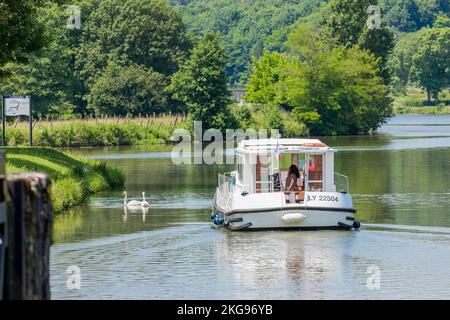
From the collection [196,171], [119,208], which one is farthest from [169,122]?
[119,208]

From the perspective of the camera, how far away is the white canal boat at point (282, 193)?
38.0 m

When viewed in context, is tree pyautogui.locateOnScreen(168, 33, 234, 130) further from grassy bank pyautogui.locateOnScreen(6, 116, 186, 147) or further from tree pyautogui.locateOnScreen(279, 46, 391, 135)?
tree pyautogui.locateOnScreen(279, 46, 391, 135)

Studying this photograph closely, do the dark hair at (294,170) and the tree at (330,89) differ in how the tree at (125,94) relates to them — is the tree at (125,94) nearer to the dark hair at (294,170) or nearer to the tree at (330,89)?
the tree at (330,89)

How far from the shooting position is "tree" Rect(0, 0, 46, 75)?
4484 centimetres

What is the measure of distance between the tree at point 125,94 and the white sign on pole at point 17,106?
6604 cm

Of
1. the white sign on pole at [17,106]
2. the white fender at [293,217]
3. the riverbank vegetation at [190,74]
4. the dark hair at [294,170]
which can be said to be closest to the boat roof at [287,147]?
the dark hair at [294,170]

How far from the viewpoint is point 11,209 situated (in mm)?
13648

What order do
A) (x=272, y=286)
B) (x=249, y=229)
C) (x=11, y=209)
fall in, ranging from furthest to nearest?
(x=249, y=229)
(x=272, y=286)
(x=11, y=209)

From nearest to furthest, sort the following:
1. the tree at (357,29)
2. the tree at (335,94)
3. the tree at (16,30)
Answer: the tree at (16,30) < the tree at (335,94) < the tree at (357,29)

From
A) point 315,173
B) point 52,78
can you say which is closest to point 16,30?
point 315,173

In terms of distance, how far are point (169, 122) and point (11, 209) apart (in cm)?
10129

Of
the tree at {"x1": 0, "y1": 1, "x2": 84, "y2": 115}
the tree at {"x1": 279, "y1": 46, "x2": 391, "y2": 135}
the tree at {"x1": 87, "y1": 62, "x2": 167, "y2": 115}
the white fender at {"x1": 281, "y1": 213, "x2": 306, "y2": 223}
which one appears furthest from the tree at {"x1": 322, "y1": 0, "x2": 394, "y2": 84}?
the white fender at {"x1": 281, "y1": 213, "x2": 306, "y2": 223}

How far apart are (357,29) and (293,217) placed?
343ft
